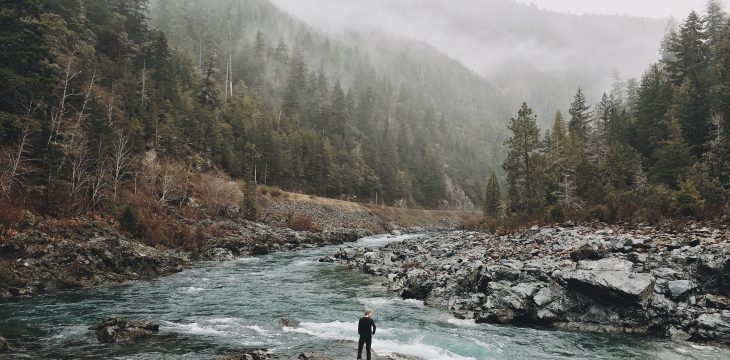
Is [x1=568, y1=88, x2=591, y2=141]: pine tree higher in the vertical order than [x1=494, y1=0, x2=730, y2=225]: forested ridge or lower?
higher

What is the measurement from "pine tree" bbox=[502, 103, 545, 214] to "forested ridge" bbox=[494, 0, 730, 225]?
120 millimetres

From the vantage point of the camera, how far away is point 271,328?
772 inches

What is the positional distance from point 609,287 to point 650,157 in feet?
144

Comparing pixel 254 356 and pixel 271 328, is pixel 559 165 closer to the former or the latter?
pixel 271 328

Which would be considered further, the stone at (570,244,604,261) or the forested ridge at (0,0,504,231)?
the forested ridge at (0,0,504,231)

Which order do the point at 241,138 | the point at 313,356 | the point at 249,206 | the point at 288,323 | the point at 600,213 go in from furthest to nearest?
the point at 241,138 → the point at 249,206 → the point at 600,213 → the point at 288,323 → the point at 313,356

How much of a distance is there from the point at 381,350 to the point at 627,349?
30.6 feet

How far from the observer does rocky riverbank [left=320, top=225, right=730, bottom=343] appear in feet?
58.7

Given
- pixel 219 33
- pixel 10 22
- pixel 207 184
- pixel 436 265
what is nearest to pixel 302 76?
pixel 219 33

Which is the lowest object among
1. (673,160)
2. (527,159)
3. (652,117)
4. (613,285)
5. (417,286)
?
(417,286)

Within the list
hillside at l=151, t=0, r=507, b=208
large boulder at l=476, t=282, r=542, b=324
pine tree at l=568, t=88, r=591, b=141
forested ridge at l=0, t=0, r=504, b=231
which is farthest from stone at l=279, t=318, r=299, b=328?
hillside at l=151, t=0, r=507, b=208

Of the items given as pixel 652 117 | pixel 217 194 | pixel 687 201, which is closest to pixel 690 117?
pixel 652 117

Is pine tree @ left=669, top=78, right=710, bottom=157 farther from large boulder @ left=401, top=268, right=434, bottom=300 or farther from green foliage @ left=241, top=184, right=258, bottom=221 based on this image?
green foliage @ left=241, top=184, right=258, bottom=221

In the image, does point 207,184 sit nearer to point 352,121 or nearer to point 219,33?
point 352,121
